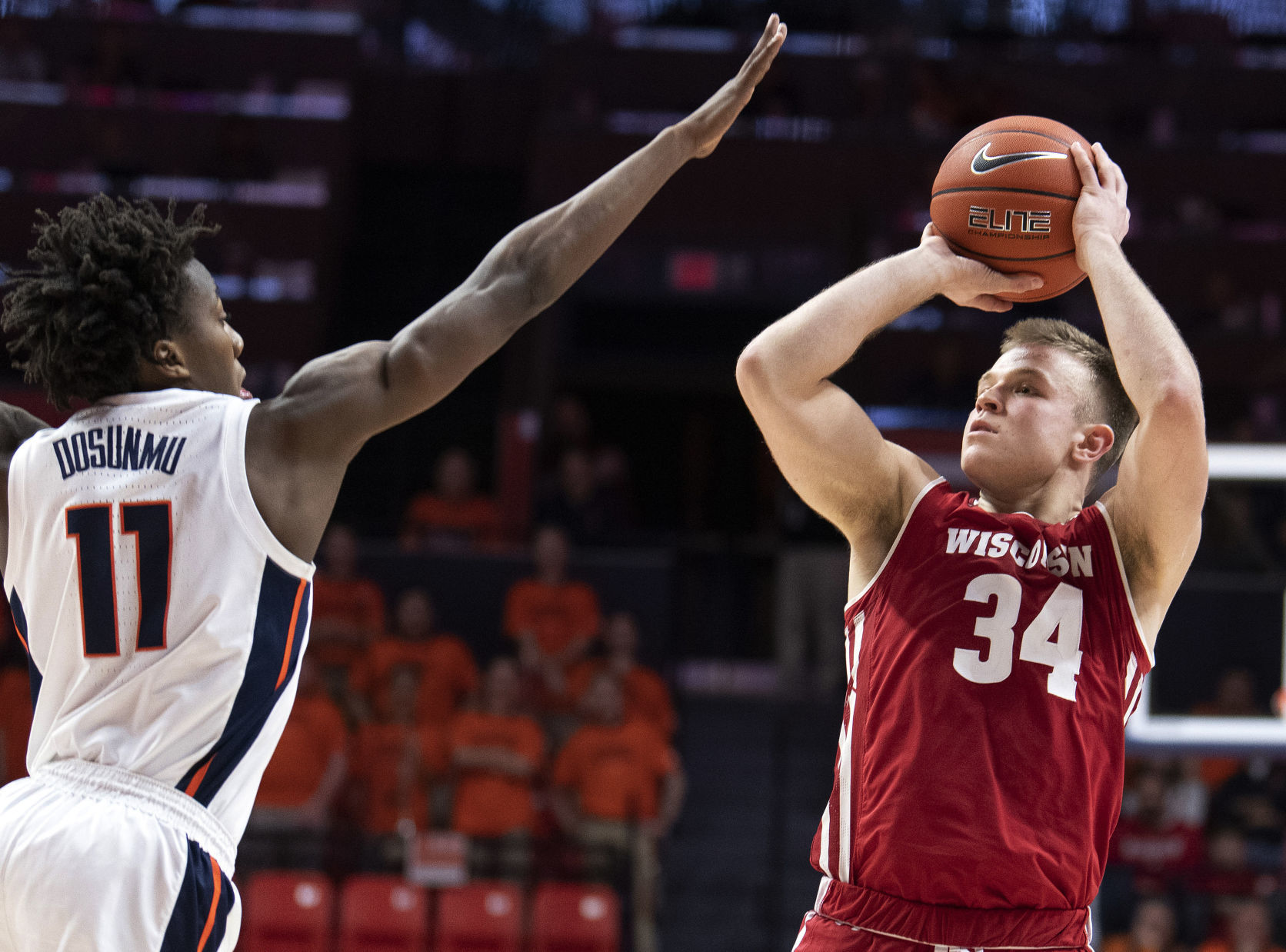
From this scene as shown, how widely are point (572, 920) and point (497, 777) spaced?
0.96m

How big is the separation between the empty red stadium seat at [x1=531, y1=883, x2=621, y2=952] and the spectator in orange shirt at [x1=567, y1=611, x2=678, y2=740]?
122 centimetres

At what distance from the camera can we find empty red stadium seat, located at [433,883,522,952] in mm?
7180

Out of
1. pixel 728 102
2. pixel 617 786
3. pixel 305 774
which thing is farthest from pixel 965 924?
pixel 305 774

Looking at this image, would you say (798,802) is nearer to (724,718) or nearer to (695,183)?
(724,718)

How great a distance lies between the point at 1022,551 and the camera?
2.79m

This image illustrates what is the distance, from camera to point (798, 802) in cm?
943

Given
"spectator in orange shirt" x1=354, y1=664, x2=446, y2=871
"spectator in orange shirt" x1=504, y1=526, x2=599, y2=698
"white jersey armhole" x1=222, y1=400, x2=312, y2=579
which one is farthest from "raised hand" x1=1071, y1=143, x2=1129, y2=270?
"spectator in orange shirt" x1=504, y1=526, x2=599, y2=698

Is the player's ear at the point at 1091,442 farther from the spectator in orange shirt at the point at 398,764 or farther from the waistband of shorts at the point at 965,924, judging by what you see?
the spectator in orange shirt at the point at 398,764

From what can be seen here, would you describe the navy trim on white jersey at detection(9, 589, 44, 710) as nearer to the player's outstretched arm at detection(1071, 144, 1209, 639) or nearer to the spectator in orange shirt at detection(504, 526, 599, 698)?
the player's outstretched arm at detection(1071, 144, 1209, 639)

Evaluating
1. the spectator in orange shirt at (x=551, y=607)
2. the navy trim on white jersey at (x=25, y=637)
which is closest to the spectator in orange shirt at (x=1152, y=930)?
the spectator in orange shirt at (x=551, y=607)

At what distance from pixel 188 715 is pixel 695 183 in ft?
30.1

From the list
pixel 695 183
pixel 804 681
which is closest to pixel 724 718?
pixel 804 681

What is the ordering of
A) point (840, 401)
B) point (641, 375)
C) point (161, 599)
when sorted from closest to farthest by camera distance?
point (161, 599) < point (840, 401) < point (641, 375)

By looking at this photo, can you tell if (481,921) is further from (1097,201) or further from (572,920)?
(1097,201)
